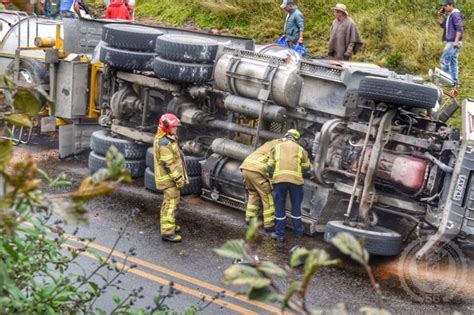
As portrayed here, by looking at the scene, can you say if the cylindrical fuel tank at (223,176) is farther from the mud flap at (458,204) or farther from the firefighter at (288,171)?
the mud flap at (458,204)

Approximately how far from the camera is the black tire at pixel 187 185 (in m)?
11.1

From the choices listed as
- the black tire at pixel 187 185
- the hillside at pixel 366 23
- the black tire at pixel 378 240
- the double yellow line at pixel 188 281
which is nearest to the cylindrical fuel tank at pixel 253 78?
the black tire at pixel 187 185

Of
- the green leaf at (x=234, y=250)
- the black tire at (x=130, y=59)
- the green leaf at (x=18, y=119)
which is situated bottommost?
the black tire at (x=130, y=59)

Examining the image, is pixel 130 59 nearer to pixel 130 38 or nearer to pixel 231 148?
pixel 130 38

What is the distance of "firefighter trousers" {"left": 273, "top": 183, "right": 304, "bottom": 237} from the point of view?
9445mm

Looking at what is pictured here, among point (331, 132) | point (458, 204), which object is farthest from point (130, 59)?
point (458, 204)

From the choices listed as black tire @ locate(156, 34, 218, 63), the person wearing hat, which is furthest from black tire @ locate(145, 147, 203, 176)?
the person wearing hat

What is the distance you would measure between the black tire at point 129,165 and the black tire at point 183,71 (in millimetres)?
1564

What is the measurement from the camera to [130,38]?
1124cm

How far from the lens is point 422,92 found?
8602 mm

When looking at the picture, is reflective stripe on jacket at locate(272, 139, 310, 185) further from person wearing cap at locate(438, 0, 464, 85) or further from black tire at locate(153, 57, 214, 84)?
person wearing cap at locate(438, 0, 464, 85)

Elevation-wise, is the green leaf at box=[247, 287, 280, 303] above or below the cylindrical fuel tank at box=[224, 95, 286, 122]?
above

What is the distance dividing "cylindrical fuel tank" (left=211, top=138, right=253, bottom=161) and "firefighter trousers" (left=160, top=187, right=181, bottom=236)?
1263 mm

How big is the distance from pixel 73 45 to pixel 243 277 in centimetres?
1104
